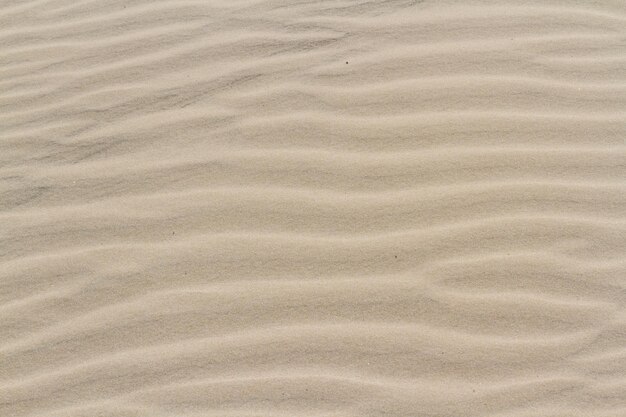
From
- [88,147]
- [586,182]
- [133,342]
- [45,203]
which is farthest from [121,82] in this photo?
[586,182]

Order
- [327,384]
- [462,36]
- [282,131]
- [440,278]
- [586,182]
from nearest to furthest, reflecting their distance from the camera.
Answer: [327,384] → [440,278] → [586,182] → [282,131] → [462,36]

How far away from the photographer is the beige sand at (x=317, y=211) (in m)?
2.28

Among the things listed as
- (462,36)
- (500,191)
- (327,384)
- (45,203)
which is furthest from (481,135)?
(45,203)

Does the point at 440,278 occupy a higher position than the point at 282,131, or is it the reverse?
the point at 282,131

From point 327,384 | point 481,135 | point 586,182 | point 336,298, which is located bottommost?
point 327,384

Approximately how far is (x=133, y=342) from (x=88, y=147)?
806 millimetres

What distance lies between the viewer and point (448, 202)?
255 cm

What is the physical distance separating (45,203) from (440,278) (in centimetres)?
139

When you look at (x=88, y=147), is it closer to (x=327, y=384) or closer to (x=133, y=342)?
(x=133, y=342)

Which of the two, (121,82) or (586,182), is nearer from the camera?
(586,182)

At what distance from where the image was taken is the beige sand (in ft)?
7.49

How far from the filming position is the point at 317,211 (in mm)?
2557

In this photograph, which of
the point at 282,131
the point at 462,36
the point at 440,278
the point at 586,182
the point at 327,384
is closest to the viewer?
the point at 327,384

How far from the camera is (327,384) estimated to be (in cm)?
225
